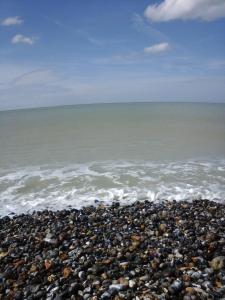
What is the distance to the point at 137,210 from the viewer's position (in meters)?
10.7

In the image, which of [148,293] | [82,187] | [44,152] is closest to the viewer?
[148,293]

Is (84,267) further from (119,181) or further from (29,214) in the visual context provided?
(119,181)

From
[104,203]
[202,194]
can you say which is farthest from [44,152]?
[202,194]

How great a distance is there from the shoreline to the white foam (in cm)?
191

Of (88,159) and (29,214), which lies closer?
(29,214)

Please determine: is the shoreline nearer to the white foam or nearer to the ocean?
the white foam

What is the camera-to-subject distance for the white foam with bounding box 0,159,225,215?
41.6 feet

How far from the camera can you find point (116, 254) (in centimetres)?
740

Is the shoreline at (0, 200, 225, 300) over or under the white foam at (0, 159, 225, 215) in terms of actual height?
over

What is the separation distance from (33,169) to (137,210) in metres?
9.83

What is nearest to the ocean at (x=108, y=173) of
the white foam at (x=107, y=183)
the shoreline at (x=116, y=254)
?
the white foam at (x=107, y=183)

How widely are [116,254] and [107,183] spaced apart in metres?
7.71

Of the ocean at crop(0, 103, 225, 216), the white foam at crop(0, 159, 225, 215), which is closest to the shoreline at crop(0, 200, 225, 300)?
the white foam at crop(0, 159, 225, 215)

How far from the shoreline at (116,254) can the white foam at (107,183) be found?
6.27ft
